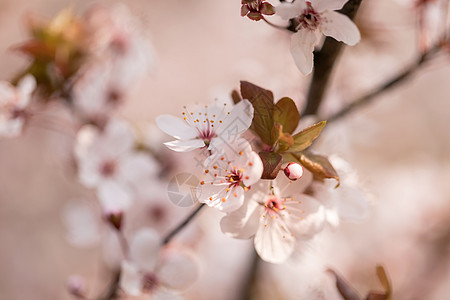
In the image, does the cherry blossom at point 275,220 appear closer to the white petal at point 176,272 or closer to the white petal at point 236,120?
the white petal at point 236,120

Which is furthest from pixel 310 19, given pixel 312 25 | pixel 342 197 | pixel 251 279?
pixel 251 279

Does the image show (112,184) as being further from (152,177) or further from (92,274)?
(92,274)

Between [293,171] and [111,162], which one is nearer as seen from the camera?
[293,171]

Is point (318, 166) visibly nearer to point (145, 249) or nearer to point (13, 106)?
point (145, 249)

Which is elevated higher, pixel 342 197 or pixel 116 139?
pixel 342 197

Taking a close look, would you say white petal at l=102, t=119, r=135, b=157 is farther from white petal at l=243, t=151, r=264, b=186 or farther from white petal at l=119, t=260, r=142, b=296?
white petal at l=243, t=151, r=264, b=186

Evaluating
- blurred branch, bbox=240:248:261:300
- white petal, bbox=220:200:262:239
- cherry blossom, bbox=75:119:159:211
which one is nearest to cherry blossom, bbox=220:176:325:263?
white petal, bbox=220:200:262:239

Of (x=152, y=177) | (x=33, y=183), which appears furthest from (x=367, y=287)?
(x=33, y=183)

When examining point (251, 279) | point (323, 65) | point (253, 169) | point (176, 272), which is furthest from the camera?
point (251, 279)
